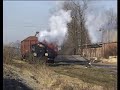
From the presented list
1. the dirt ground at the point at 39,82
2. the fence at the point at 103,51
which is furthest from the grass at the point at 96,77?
the fence at the point at 103,51


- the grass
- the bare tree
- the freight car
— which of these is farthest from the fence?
the grass

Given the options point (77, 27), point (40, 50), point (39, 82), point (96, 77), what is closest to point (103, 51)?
point (77, 27)

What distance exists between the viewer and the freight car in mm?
22453

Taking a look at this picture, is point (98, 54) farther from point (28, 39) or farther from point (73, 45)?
point (28, 39)

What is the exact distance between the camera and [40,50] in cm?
2267

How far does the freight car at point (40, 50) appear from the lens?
884 inches

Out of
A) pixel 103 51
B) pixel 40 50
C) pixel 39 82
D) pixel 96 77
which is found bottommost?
pixel 96 77

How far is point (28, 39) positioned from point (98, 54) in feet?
60.8

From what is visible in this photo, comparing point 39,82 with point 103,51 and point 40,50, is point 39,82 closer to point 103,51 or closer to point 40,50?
point 40,50

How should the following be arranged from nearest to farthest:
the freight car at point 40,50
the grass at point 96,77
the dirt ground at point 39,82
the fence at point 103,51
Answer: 1. the dirt ground at point 39,82
2. the grass at point 96,77
3. the freight car at point 40,50
4. the fence at point 103,51

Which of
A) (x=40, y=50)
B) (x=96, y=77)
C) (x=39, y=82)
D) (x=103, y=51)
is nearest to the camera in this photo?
(x=39, y=82)

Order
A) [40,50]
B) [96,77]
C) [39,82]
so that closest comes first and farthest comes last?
[39,82] → [96,77] → [40,50]

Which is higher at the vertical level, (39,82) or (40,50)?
(40,50)

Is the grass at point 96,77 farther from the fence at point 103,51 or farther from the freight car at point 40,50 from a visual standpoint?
the fence at point 103,51
